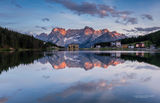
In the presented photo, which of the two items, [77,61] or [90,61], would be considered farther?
[77,61]

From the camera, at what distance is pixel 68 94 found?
11172mm

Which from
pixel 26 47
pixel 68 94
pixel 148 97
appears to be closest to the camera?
pixel 148 97

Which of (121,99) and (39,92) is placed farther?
(39,92)

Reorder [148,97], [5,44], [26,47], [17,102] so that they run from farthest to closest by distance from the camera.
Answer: [26,47] < [5,44] < [148,97] < [17,102]

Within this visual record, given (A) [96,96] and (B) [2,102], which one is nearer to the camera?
(B) [2,102]

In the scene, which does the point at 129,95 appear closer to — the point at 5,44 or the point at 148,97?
the point at 148,97

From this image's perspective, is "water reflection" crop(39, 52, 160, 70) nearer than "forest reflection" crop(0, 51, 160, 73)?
No

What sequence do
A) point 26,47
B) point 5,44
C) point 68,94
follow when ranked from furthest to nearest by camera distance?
point 26,47 → point 5,44 → point 68,94

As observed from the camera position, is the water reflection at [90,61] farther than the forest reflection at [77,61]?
Yes

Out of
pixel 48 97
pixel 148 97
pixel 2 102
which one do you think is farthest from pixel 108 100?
pixel 2 102

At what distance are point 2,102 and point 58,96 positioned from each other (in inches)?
129

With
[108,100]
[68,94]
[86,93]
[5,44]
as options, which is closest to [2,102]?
[68,94]

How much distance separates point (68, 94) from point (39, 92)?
7.18 feet

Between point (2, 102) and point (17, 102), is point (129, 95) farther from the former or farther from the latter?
point (2, 102)
